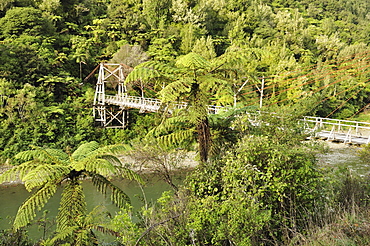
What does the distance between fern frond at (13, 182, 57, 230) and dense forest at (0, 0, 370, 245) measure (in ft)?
1.85

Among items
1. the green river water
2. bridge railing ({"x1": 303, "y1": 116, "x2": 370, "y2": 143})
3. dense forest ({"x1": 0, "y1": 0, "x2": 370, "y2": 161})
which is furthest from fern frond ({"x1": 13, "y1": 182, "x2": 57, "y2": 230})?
bridge railing ({"x1": 303, "y1": 116, "x2": 370, "y2": 143})

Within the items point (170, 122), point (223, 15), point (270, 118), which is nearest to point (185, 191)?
point (170, 122)

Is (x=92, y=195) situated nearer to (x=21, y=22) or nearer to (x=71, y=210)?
(x=71, y=210)

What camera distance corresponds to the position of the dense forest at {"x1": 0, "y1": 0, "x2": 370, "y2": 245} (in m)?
3.77

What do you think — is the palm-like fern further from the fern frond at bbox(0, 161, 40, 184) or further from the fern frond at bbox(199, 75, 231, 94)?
the fern frond at bbox(0, 161, 40, 184)

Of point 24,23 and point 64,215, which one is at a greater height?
point 24,23

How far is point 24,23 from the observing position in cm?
1695

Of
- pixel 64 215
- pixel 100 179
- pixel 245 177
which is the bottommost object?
pixel 64 215

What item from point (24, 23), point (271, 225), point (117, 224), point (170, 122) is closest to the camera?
point (117, 224)

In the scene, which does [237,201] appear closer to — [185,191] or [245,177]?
[245,177]

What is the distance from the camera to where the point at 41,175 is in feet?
13.5

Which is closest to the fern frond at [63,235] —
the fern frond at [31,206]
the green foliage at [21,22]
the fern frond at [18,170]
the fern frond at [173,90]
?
the fern frond at [31,206]

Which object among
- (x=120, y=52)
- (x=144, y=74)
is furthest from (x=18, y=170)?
(x=120, y=52)

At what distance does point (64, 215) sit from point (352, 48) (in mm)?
26930
